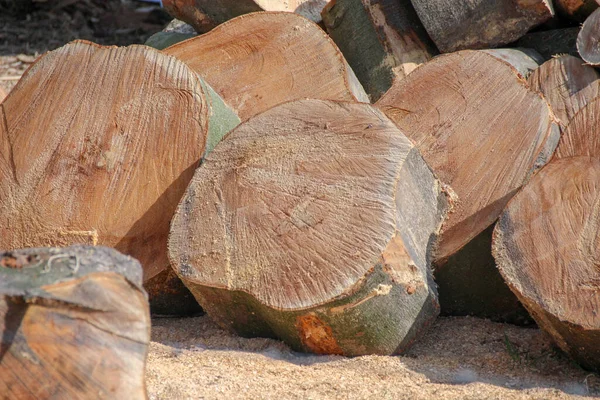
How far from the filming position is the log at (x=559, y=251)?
90.7 inches

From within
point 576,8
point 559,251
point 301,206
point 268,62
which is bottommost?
point 559,251

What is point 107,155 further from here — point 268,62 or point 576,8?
point 576,8

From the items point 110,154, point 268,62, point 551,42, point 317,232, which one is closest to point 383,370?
point 317,232

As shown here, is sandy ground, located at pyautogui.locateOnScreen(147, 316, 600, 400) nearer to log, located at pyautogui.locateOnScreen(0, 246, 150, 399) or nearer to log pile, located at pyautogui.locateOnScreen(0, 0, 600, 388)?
log pile, located at pyautogui.locateOnScreen(0, 0, 600, 388)

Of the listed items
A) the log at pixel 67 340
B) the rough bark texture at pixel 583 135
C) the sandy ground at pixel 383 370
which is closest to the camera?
the log at pixel 67 340

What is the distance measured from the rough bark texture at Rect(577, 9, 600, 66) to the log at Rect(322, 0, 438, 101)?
0.77 metres

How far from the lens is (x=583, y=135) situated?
2.69m

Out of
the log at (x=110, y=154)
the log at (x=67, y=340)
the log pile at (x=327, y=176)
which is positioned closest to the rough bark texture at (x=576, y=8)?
the log pile at (x=327, y=176)

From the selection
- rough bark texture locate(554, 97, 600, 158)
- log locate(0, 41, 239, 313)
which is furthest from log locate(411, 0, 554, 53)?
log locate(0, 41, 239, 313)

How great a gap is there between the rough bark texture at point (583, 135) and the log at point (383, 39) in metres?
1.17

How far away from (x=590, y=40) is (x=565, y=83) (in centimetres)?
21

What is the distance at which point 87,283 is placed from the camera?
1.76m

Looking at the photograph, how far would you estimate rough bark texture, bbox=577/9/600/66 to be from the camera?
3.28m

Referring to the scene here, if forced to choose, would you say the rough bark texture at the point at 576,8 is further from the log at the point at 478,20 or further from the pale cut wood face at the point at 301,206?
the pale cut wood face at the point at 301,206
